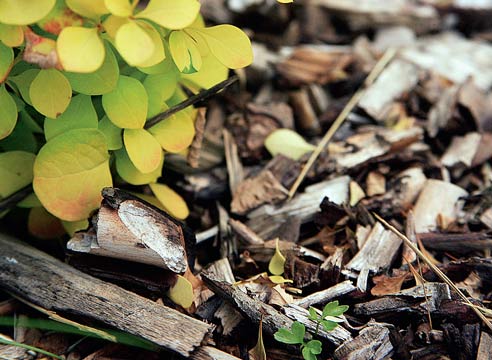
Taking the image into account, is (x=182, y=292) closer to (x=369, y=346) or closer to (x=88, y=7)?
(x=369, y=346)

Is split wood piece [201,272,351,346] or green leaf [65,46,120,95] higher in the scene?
green leaf [65,46,120,95]

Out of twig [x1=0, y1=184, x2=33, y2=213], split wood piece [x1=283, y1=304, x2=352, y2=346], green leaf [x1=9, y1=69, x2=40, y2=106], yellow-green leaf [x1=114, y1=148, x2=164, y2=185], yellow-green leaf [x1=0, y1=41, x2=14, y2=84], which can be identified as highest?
yellow-green leaf [x1=0, y1=41, x2=14, y2=84]

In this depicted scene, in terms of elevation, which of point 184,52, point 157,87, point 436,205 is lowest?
point 436,205

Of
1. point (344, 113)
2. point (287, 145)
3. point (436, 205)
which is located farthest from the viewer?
point (344, 113)

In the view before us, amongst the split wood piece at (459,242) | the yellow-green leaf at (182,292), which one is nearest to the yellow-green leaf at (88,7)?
the yellow-green leaf at (182,292)

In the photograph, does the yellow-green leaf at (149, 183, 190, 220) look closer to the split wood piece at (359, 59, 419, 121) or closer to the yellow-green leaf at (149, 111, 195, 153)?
the yellow-green leaf at (149, 111, 195, 153)

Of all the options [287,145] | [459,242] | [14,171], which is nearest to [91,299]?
[14,171]

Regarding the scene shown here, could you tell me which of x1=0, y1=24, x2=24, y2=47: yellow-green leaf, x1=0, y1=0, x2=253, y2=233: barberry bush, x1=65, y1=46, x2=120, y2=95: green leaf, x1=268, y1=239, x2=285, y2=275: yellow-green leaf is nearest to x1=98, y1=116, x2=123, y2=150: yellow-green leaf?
x1=0, y1=0, x2=253, y2=233: barberry bush
